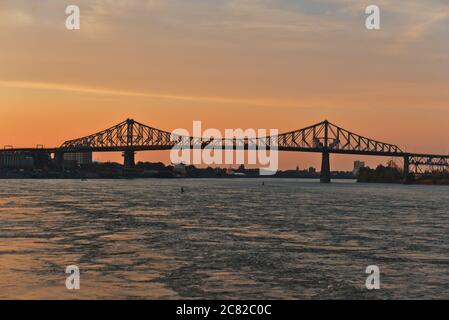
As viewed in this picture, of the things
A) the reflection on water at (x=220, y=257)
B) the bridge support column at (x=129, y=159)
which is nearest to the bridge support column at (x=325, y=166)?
the bridge support column at (x=129, y=159)

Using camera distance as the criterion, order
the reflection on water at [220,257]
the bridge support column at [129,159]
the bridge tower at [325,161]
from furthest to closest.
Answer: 1. the bridge support column at [129,159]
2. the bridge tower at [325,161]
3. the reflection on water at [220,257]

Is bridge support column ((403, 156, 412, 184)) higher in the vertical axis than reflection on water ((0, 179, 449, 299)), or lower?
higher

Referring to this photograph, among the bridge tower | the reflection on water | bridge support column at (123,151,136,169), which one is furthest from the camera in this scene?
bridge support column at (123,151,136,169)

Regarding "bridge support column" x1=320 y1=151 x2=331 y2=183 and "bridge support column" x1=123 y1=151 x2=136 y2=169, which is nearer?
"bridge support column" x1=320 y1=151 x2=331 y2=183

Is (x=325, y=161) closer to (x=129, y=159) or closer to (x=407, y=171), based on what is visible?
(x=407, y=171)

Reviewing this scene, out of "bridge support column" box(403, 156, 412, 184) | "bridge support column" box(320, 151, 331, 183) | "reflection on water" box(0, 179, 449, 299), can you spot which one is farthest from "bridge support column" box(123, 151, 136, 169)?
"reflection on water" box(0, 179, 449, 299)

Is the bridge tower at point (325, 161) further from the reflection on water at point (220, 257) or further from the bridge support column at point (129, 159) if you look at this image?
the reflection on water at point (220, 257)

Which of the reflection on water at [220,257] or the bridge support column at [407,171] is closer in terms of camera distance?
the reflection on water at [220,257]

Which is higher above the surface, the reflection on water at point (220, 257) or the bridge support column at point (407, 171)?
the bridge support column at point (407, 171)

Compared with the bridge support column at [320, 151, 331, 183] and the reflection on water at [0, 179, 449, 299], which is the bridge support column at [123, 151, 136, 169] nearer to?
the bridge support column at [320, 151, 331, 183]

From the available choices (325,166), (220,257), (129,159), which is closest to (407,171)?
(325,166)

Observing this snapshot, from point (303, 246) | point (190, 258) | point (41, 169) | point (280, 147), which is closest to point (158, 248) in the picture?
point (190, 258)

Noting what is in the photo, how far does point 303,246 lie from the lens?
26.2m
